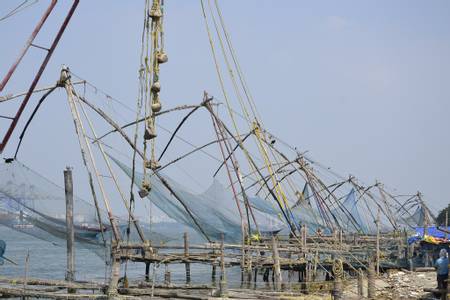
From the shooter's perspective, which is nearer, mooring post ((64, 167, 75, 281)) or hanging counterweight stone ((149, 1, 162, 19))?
hanging counterweight stone ((149, 1, 162, 19))

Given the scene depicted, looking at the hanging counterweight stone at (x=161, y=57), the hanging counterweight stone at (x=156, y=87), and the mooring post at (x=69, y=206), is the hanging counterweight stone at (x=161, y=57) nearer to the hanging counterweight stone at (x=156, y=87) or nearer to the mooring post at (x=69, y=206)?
the hanging counterweight stone at (x=156, y=87)

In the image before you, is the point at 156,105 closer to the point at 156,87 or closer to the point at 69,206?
the point at 156,87

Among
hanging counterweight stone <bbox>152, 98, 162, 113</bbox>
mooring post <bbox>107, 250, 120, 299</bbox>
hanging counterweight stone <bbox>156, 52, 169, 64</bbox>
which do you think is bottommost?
mooring post <bbox>107, 250, 120, 299</bbox>

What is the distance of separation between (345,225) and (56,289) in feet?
49.4

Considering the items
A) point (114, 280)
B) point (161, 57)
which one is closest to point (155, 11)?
point (161, 57)

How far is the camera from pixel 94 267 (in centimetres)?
3061

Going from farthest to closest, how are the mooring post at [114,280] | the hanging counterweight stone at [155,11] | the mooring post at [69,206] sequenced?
the mooring post at [69,206], the hanging counterweight stone at [155,11], the mooring post at [114,280]

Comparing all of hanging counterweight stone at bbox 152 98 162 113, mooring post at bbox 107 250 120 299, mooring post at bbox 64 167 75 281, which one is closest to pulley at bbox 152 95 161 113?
hanging counterweight stone at bbox 152 98 162 113

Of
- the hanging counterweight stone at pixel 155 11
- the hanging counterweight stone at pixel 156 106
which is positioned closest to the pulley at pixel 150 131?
the hanging counterweight stone at pixel 156 106

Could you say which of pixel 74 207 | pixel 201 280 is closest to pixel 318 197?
pixel 201 280

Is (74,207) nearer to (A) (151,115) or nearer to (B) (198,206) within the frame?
(B) (198,206)

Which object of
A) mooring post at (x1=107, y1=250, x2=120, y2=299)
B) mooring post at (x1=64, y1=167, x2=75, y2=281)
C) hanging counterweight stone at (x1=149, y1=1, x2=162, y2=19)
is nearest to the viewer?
mooring post at (x1=107, y1=250, x2=120, y2=299)

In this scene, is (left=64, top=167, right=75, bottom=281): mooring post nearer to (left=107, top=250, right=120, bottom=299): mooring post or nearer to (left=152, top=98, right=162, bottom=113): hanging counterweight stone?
(left=107, top=250, right=120, bottom=299): mooring post

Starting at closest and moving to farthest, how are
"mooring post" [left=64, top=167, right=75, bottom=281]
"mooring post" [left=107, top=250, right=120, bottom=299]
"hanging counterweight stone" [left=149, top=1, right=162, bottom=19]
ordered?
"mooring post" [left=107, top=250, right=120, bottom=299]
"hanging counterweight stone" [left=149, top=1, right=162, bottom=19]
"mooring post" [left=64, top=167, right=75, bottom=281]
